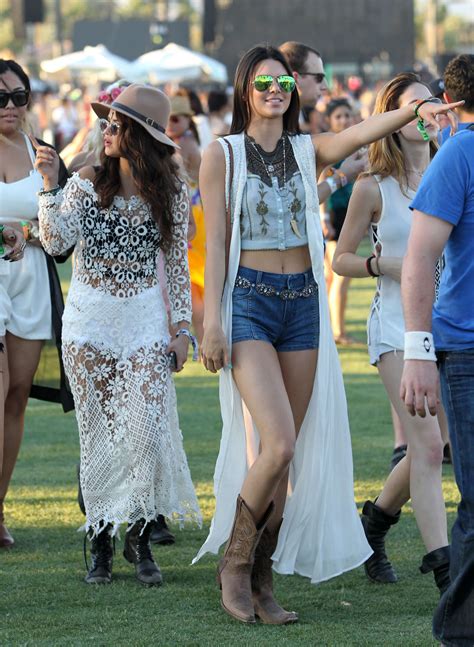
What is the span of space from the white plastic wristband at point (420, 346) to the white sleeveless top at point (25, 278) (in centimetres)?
274

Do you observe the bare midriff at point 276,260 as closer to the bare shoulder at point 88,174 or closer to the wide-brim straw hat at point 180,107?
the bare shoulder at point 88,174

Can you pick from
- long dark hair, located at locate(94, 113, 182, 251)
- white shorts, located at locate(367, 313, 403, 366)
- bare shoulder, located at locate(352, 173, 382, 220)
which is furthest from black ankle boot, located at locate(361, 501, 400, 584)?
long dark hair, located at locate(94, 113, 182, 251)

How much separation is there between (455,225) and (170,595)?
2358mm

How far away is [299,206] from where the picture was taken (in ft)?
18.7

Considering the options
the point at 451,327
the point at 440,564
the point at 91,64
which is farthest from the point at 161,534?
the point at 91,64

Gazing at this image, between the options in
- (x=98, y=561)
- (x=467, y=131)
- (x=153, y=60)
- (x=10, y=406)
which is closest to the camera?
(x=467, y=131)

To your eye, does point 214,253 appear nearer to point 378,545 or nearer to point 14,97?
point 378,545

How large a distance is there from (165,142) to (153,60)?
2694cm

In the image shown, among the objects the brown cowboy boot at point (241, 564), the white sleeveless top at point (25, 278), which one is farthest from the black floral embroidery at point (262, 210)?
the white sleeveless top at point (25, 278)

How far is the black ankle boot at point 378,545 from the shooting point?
635 cm

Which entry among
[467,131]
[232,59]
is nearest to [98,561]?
[467,131]

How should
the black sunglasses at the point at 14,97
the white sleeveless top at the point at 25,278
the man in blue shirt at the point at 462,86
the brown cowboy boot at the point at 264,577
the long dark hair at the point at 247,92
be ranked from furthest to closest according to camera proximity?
the black sunglasses at the point at 14,97 → the white sleeveless top at the point at 25,278 → the long dark hair at the point at 247,92 → the brown cowboy boot at the point at 264,577 → the man in blue shirt at the point at 462,86

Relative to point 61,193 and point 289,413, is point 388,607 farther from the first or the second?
point 61,193

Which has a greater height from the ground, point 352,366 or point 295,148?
point 295,148
